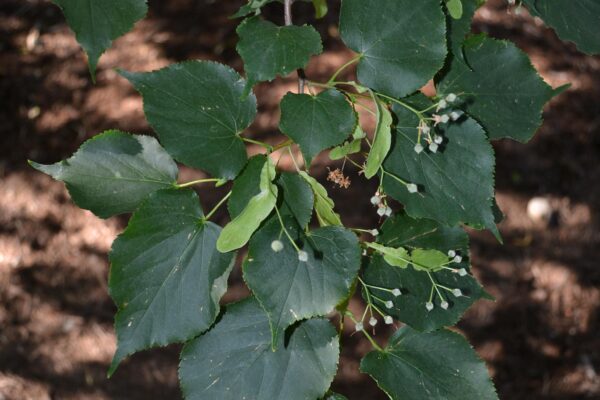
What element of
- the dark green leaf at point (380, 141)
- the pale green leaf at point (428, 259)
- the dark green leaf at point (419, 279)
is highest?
the dark green leaf at point (380, 141)

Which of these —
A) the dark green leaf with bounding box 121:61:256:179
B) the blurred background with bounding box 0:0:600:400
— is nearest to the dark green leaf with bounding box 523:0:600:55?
the dark green leaf with bounding box 121:61:256:179

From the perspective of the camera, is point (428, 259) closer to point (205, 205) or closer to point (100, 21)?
point (100, 21)

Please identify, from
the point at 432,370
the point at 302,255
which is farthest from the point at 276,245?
the point at 432,370

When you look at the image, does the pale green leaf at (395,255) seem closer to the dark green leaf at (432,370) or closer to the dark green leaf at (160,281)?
the dark green leaf at (432,370)

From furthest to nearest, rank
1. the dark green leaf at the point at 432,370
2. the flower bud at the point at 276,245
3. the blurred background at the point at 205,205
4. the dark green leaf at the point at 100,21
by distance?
the blurred background at the point at 205,205
the dark green leaf at the point at 432,370
the dark green leaf at the point at 100,21
the flower bud at the point at 276,245

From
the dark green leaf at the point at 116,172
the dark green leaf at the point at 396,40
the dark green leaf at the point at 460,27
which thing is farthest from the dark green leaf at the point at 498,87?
the dark green leaf at the point at 116,172

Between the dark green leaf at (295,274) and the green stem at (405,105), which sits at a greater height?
the green stem at (405,105)
